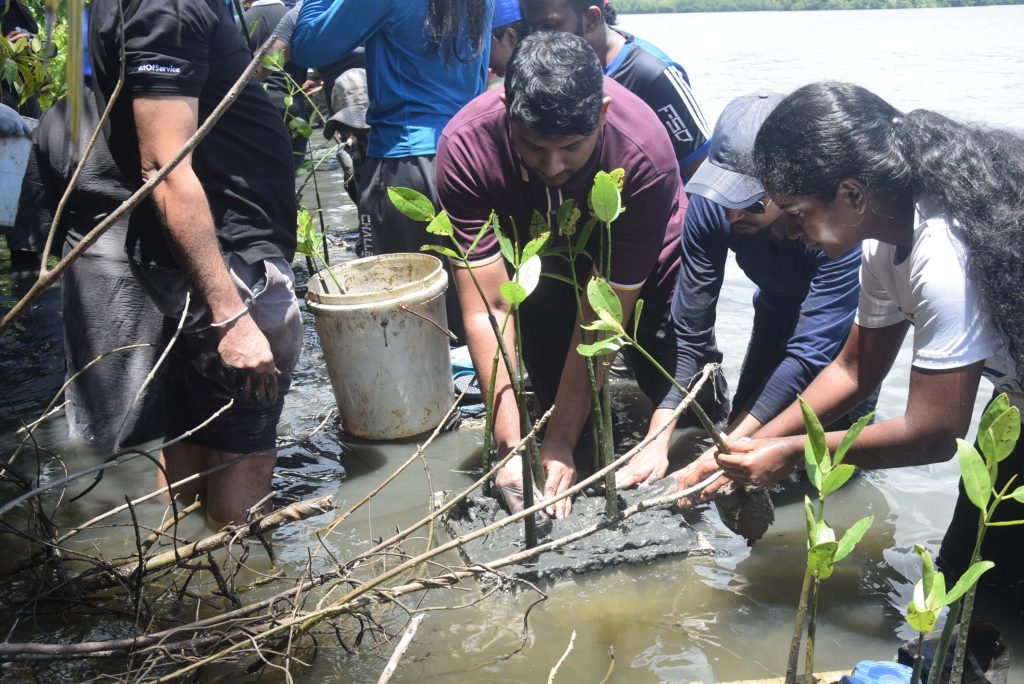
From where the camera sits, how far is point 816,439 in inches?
54.3

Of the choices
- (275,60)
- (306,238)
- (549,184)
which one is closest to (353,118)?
(275,60)

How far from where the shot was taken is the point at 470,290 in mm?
2867

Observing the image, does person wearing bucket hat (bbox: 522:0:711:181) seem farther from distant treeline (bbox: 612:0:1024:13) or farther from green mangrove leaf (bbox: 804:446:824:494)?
distant treeline (bbox: 612:0:1024:13)

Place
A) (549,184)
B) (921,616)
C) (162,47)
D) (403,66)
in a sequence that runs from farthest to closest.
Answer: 1. (403,66)
2. (549,184)
3. (162,47)
4. (921,616)

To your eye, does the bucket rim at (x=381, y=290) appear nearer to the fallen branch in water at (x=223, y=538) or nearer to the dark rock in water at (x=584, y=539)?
the dark rock in water at (x=584, y=539)

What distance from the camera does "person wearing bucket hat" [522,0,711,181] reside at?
364cm

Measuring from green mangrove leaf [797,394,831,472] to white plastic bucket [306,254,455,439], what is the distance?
1.96 meters

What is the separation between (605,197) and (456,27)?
6.08 ft

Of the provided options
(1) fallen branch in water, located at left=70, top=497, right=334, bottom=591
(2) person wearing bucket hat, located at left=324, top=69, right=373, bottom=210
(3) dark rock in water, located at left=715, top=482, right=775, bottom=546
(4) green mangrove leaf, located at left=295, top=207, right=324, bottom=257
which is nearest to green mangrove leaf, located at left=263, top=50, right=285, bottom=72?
(2) person wearing bucket hat, located at left=324, top=69, right=373, bottom=210

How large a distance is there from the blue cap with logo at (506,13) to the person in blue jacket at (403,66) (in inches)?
12.4

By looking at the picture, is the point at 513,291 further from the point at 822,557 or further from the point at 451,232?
the point at 822,557

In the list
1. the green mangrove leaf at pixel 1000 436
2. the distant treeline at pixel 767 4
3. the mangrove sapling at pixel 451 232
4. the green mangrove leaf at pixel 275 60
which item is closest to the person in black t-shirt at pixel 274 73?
the green mangrove leaf at pixel 275 60

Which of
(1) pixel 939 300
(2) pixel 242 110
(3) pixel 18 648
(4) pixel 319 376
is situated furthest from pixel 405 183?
A: (3) pixel 18 648

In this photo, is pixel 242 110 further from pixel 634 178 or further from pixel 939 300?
pixel 939 300
